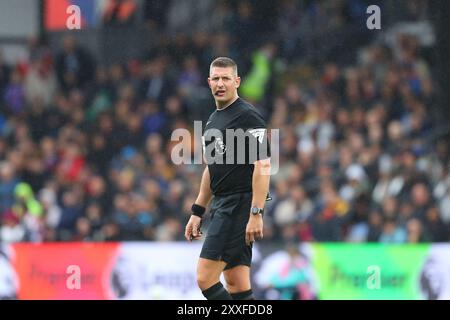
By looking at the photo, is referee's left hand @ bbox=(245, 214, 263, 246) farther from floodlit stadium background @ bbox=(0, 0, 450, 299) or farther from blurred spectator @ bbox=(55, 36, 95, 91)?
blurred spectator @ bbox=(55, 36, 95, 91)

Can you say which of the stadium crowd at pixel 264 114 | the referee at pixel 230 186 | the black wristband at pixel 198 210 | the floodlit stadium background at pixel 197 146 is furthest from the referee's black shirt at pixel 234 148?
the stadium crowd at pixel 264 114

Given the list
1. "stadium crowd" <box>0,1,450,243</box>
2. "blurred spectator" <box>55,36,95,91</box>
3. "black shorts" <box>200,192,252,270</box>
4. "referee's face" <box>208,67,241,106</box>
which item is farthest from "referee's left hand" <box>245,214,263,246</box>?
"blurred spectator" <box>55,36,95,91</box>

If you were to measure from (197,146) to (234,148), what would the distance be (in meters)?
8.74

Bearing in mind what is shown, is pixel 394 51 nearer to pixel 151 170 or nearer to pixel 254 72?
pixel 254 72

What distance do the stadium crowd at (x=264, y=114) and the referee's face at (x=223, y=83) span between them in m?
6.22

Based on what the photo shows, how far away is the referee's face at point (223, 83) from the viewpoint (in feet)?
28.7

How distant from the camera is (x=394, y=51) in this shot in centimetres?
1852

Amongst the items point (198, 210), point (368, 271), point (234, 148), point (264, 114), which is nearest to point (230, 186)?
point (234, 148)

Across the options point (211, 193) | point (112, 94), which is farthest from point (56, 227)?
point (211, 193)

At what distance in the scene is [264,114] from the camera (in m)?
18.1

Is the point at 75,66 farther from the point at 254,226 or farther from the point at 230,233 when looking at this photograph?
the point at 254,226

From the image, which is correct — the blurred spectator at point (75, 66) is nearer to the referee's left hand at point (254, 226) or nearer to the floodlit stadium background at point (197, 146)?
the floodlit stadium background at point (197, 146)
